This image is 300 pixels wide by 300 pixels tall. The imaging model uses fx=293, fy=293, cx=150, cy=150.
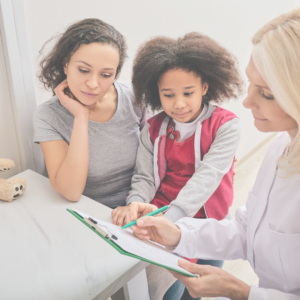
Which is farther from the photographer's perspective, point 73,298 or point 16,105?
point 16,105

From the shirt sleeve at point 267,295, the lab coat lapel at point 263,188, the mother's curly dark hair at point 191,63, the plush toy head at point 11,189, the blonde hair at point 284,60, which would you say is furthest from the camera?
the mother's curly dark hair at point 191,63

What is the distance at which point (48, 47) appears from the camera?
115 cm

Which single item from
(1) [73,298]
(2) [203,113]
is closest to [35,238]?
(1) [73,298]

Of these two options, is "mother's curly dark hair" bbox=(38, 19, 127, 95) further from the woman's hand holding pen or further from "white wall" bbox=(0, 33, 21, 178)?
the woman's hand holding pen

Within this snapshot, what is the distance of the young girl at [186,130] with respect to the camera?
1.05 m

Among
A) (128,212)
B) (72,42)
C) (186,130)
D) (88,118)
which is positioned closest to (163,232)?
(128,212)

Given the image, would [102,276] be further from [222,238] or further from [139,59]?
[139,59]

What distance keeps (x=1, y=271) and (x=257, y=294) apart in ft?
2.10

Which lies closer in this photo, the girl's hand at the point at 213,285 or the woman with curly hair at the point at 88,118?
the girl's hand at the point at 213,285

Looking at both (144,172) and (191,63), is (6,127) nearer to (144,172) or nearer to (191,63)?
(144,172)

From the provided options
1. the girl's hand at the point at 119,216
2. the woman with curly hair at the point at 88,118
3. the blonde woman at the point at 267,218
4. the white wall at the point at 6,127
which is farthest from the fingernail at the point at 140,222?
the white wall at the point at 6,127

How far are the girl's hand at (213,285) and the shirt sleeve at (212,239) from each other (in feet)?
0.37

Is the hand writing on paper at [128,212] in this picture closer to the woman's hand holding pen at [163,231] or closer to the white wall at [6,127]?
the woman's hand holding pen at [163,231]

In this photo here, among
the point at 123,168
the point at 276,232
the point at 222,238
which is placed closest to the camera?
the point at 276,232
